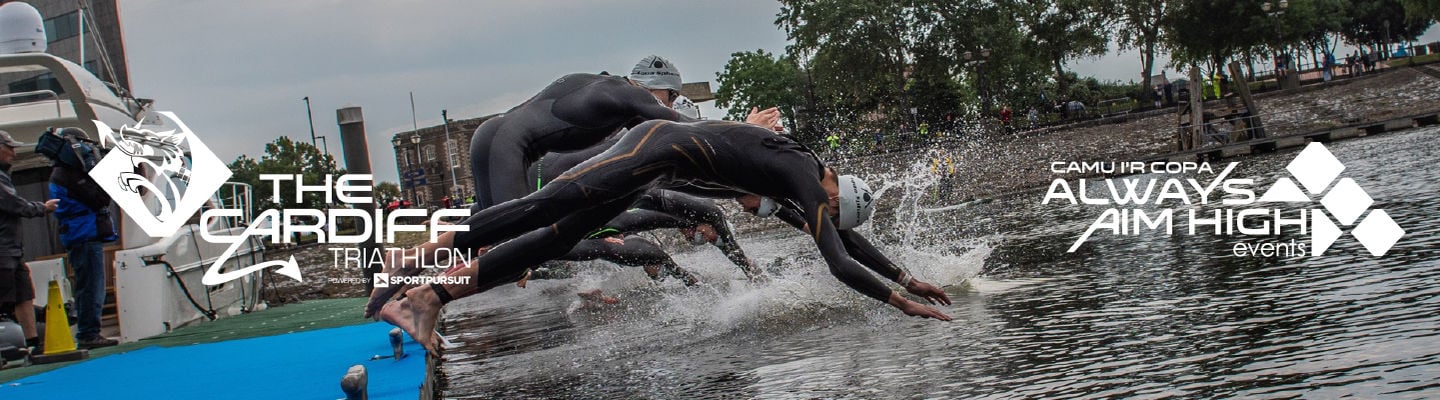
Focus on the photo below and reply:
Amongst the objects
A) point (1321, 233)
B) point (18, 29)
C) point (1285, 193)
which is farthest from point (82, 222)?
point (1285, 193)

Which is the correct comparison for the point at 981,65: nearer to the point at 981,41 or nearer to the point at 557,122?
the point at 981,41

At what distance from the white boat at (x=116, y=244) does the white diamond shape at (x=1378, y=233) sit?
9.26 m

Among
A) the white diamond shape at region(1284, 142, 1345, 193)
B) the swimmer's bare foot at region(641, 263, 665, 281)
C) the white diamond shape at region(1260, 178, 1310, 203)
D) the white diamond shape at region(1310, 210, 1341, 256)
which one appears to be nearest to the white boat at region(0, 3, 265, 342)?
the swimmer's bare foot at region(641, 263, 665, 281)

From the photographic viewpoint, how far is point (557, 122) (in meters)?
7.82

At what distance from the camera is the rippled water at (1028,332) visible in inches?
169

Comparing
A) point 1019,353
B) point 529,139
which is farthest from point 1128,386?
point 529,139

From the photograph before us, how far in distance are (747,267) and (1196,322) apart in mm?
4316

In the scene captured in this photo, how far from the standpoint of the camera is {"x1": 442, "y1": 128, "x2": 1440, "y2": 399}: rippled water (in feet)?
14.1

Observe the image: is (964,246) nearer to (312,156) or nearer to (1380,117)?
(1380,117)

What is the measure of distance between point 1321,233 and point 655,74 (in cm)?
493

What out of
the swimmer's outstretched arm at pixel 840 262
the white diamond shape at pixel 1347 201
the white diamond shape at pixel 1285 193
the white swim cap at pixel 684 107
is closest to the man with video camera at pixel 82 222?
the white swim cap at pixel 684 107

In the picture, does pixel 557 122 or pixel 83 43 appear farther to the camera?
pixel 83 43

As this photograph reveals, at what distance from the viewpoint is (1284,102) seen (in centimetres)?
4241

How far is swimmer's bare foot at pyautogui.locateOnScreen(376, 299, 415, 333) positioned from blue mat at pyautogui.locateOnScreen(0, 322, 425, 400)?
290 mm
